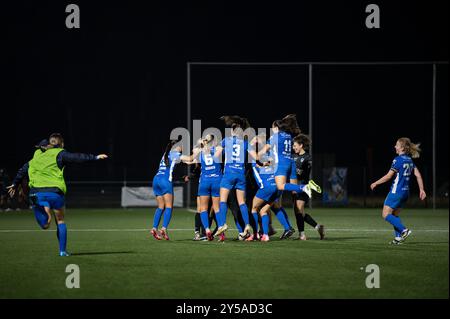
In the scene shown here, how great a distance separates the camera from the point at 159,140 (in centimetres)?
7169

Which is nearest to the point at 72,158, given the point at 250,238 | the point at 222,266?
the point at 222,266

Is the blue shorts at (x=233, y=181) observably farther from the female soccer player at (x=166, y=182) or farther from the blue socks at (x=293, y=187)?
the female soccer player at (x=166, y=182)

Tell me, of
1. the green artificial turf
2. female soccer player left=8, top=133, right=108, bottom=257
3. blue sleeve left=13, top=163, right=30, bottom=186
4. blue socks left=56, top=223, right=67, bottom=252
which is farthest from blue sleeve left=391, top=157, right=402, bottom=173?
blue sleeve left=13, top=163, right=30, bottom=186

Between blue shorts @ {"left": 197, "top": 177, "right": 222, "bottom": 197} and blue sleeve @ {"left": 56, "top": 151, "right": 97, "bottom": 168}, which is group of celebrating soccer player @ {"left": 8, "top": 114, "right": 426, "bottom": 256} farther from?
blue sleeve @ {"left": 56, "top": 151, "right": 97, "bottom": 168}

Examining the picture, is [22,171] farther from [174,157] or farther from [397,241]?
[397,241]

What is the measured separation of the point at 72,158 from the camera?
12773mm

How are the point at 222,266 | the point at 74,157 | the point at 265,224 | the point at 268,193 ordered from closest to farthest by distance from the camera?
the point at 222,266 → the point at 74,157 → the point at 268,193 → the point at 265,224

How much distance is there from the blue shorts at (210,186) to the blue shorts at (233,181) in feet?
0.87

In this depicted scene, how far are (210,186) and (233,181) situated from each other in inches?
24.2

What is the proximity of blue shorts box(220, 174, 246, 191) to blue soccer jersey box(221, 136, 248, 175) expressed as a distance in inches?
3.3

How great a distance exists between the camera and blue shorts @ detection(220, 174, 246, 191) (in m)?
15.9

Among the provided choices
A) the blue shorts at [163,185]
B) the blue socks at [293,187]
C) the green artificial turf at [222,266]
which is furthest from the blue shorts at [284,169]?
the blue shorts at [163,185]

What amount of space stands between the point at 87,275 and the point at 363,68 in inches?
2111

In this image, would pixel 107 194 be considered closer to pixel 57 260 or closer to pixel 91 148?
pixel 57 260
